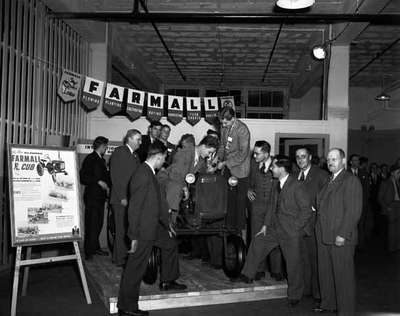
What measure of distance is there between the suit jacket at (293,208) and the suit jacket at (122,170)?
2.02 m

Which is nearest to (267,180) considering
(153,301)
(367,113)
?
(153,301)

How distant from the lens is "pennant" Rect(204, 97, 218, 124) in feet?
30.7

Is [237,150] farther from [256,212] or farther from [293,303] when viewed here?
[293,303]

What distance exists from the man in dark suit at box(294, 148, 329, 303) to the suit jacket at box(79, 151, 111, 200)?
2.95 meters

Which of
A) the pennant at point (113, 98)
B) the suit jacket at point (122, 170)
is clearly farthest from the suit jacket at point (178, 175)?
the pennant at point (113, 98)

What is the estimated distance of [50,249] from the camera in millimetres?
6699

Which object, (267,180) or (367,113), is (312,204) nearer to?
(267,180)

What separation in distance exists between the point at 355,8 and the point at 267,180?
3.83m

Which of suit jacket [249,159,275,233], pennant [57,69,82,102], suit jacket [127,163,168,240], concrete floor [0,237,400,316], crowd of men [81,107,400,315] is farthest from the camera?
pennant [57,69,82,102]

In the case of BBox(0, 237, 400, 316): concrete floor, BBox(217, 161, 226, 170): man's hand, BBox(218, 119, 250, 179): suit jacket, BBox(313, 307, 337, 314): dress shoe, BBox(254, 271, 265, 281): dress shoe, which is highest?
BBox(218, 119, 250, 179): suit jacket

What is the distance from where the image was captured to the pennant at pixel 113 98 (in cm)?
846

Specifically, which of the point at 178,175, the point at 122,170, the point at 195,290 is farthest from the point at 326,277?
the point at 122,170

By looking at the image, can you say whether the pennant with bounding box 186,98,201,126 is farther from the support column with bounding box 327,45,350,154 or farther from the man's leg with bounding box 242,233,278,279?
the man's leg with bounding box 242,233,278,279

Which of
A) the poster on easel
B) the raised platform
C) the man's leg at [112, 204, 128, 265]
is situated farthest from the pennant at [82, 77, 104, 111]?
the poster on easel
